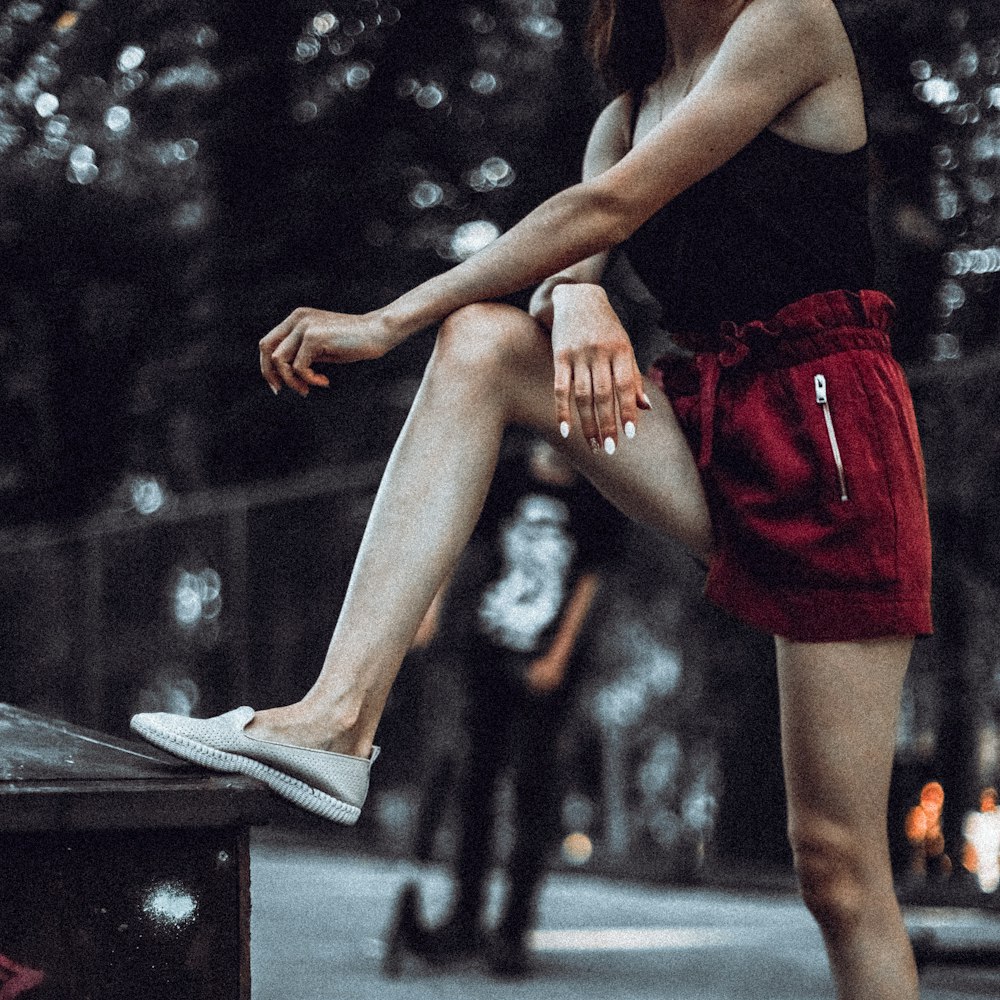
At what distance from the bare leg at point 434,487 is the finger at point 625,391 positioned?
0.18m

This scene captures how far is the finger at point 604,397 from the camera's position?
7.19 feet

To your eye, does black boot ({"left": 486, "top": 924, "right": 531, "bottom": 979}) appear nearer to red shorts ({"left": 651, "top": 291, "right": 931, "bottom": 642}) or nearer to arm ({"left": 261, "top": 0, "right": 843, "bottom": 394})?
red shorts ({"left": 651, "top": 291, "right": 931, "bottom": 642})

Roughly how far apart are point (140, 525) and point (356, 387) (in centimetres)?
376

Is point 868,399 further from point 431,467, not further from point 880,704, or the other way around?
point 431,467

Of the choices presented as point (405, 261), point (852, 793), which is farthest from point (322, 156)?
point (852, 793)

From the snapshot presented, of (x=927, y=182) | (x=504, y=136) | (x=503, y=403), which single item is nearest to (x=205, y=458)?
(x=504, y=136)

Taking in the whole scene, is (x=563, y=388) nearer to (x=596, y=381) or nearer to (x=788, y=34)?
(x=596, y=381)

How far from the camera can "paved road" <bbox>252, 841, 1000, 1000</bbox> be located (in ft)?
17.0

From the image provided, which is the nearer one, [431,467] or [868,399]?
[431,467]

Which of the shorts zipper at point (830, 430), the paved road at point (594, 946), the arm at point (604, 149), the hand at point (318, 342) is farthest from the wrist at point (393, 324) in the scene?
the paved road at point (594, 946)

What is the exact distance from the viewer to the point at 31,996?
1.92 meters

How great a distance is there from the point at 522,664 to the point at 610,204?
146 inches

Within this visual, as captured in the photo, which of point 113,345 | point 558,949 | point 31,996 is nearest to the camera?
point 31,996

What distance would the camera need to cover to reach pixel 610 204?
2391 mm
